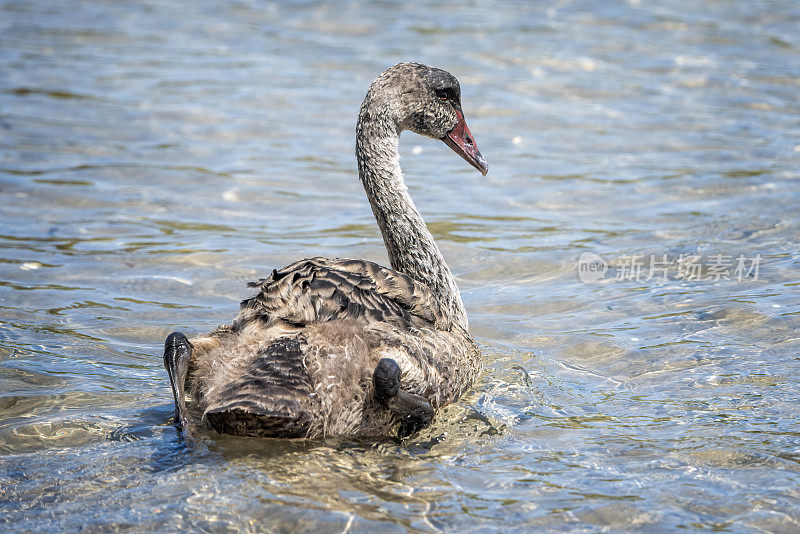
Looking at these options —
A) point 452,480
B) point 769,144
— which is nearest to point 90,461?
point 452,480

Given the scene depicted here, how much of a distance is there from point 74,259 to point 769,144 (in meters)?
7.42

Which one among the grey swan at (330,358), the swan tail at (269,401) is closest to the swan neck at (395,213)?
the grey swan at (330,358)

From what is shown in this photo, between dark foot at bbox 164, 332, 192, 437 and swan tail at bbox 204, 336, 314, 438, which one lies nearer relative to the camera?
swan tail at bbox 204, 336, 314, 438

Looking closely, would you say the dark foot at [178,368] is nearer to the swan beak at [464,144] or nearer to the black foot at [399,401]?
the black foot at [399,401]

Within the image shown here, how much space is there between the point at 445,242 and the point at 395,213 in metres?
2.52

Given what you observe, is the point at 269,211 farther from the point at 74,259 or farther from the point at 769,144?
the point at 769,144

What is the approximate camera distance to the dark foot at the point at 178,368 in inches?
176

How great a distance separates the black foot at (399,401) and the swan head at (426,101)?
6.75 feet

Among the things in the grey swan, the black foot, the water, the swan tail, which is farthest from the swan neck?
the swan tail

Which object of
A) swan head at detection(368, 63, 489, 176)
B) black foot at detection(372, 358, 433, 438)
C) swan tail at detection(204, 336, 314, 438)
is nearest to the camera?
swan tail at detection(204, 336, 314, 438)

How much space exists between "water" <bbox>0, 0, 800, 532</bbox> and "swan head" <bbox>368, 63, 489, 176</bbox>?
133 centimetres

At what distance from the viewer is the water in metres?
4.12

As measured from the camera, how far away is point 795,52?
13812 millimetres

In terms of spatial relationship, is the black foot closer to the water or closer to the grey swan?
the grey swan
